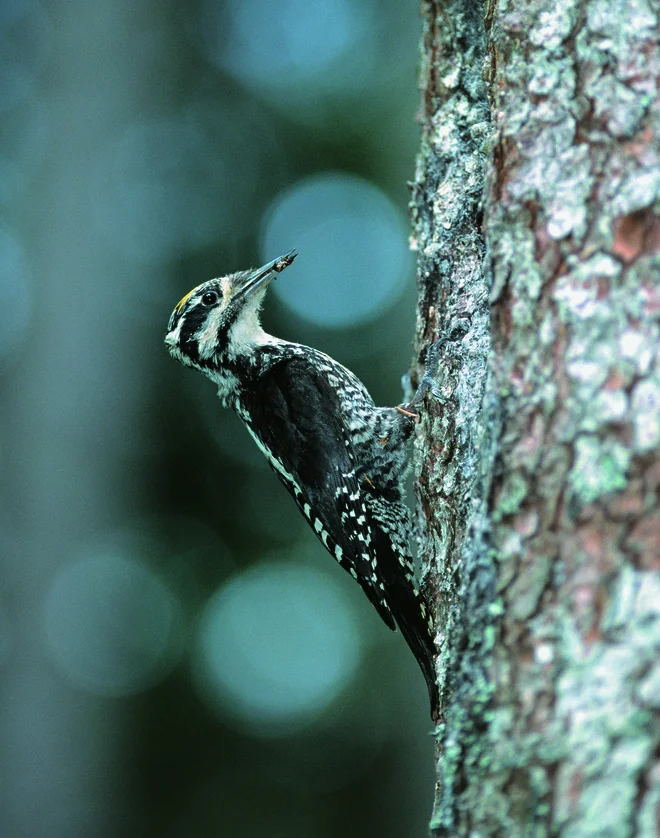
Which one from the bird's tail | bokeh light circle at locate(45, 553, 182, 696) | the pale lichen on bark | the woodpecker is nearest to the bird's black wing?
the woodpecker

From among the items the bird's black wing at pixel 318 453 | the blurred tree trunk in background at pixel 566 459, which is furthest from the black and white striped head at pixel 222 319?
the blurred tree trunk in background at pixel 566 459

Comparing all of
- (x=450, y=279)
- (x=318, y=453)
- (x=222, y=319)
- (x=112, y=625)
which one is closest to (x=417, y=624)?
(x=318, y=453)

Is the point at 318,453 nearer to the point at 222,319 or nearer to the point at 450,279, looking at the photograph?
the point at 222,319

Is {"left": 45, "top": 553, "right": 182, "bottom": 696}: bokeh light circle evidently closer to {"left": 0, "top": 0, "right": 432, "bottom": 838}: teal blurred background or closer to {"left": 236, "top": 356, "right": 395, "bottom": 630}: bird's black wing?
{"left": 0, "top": 0, "right": 432, "bottom": 838}: teal blurred background

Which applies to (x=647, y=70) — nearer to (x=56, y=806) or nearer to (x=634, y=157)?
(x=634, y=157)

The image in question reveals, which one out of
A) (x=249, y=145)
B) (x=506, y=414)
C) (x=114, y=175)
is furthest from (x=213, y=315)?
(x=249, y=145)
